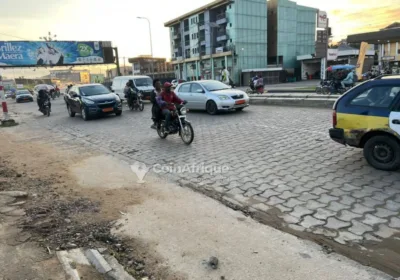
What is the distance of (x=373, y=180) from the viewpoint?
4887mm

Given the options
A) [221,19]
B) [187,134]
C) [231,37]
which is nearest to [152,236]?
[187,134]

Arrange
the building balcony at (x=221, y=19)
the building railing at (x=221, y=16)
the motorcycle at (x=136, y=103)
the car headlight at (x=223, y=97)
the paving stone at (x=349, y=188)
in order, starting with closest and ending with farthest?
1. the paving stone at (x=349, y=188)
2. the car headlight at (x=223, y=97)
3. the motorcycle at (x=136, y=103)
4. the building balcony at (x=221, y=19)
5. the building railing at (x=221, y=16)

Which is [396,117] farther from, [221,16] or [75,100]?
[221,16]

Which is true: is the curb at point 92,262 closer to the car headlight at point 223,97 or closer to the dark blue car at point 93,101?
the car headlight at point 223,97

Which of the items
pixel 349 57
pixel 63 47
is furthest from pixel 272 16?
pixel 63 47

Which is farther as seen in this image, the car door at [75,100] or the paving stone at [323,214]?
the car door at [75,100]

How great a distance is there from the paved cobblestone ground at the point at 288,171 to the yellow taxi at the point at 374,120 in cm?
29

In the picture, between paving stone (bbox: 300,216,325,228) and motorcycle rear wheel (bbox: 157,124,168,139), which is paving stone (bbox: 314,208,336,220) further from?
motorcycle rear wheel (bbox: 157,124,168,139)

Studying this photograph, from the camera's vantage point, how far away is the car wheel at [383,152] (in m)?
5.07

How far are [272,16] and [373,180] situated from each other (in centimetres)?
6841

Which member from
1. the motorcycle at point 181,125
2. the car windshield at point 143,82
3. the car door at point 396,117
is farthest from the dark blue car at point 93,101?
the car door at point 396,117

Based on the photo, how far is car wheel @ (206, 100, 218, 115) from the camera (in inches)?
522

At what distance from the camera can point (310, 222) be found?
3.73 m

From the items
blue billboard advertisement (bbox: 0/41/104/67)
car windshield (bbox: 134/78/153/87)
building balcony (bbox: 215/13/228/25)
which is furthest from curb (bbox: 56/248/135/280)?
building balcony (bbox: 215/13/228/25)
